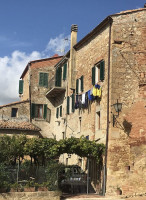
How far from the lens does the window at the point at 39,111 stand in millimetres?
29250

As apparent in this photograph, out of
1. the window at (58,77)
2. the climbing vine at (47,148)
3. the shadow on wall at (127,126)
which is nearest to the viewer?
Answer: the climbing vine at (47,148)

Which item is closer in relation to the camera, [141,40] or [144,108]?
[144,108]

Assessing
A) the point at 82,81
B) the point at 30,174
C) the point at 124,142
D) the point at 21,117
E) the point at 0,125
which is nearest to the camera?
the point at 30,174

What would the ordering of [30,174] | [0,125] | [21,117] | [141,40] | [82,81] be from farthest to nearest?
[21,117] → [0,125] → [82,81] → [141,40] → [30,174]

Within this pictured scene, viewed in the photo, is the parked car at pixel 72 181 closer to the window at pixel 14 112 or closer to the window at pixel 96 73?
the window at pixel 96 73

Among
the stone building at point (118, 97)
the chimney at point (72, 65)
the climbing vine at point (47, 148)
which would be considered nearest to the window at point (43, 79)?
the chimney at point (72, 65)

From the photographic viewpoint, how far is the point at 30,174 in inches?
645

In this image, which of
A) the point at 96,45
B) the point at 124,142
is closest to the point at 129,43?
the point at 96,45

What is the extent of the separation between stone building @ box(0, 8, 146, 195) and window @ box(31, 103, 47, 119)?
239 inches

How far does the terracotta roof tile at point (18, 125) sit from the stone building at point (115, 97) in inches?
207

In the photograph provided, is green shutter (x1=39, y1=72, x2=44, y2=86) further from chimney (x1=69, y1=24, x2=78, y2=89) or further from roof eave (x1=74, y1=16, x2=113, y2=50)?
roof eave (x1=74, y1=16, x2=113, y2=50)

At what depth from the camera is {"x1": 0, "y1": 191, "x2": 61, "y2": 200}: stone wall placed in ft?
48.7

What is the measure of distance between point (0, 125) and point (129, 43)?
13.7 metres

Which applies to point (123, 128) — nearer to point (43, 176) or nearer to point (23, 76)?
point (43, 176)
